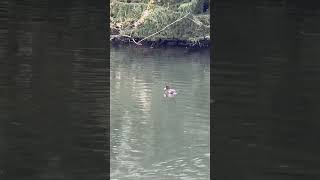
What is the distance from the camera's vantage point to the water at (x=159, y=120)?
11492 mm

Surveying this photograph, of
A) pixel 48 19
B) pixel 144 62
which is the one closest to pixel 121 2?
pixel 144 62

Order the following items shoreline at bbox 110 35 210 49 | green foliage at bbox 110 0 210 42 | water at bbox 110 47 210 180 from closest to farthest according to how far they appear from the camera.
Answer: water at bbox 110 47 210 180 < green foliage at bbox 110 0 210 42 < shoreline at bbox 110 35 210 49

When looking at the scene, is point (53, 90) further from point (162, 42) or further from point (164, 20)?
point (162, 42)

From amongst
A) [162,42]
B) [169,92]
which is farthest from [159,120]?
[162,42]

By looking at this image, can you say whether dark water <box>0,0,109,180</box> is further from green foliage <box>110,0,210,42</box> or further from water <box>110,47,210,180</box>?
green foliage <box>110,0,210,42</box>

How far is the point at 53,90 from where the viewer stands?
2.26 ft

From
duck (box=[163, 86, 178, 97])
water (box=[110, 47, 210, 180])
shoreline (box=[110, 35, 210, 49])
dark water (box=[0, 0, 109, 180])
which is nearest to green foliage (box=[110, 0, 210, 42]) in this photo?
shoreline (box=[110, 35, 210, 49])

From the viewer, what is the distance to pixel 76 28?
693mm
